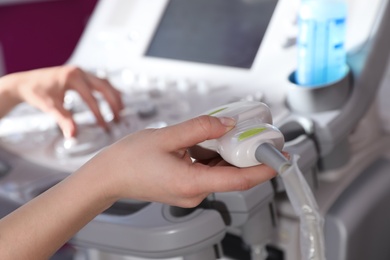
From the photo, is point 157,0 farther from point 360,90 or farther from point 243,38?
point 360,90

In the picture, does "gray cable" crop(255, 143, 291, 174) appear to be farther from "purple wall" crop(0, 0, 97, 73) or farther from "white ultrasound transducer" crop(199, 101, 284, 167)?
"purple wall" crop(0, 0, 97, 73)

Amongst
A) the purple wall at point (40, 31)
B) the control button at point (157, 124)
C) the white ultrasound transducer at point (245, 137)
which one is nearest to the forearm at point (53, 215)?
the white ultrasound transducer at point (245, 137)

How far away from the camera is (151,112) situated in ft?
2.46

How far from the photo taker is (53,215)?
0.47 meters

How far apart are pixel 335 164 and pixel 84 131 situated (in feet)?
1.09

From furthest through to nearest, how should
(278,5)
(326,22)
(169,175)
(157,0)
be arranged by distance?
1. (157,0)
2. (278,5)
3. (326,22)
4. (169,175)

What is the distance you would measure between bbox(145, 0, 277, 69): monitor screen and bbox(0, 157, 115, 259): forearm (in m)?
0.39

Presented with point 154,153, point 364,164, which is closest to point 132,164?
point 154,153

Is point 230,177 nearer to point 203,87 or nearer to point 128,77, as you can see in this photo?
point 203,87

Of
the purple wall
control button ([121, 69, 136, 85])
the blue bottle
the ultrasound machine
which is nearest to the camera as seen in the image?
the ultrasound machine

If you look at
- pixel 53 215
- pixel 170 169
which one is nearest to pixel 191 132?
pixel 170 169

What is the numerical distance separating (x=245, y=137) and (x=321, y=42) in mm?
266

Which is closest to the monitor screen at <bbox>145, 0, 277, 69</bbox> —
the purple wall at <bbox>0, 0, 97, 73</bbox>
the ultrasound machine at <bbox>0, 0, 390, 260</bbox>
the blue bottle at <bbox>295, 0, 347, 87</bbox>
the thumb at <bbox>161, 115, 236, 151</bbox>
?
the ultrasound machine at <bbox>0, 0, 390, 260</bbox>

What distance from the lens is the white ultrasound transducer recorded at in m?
0.45
